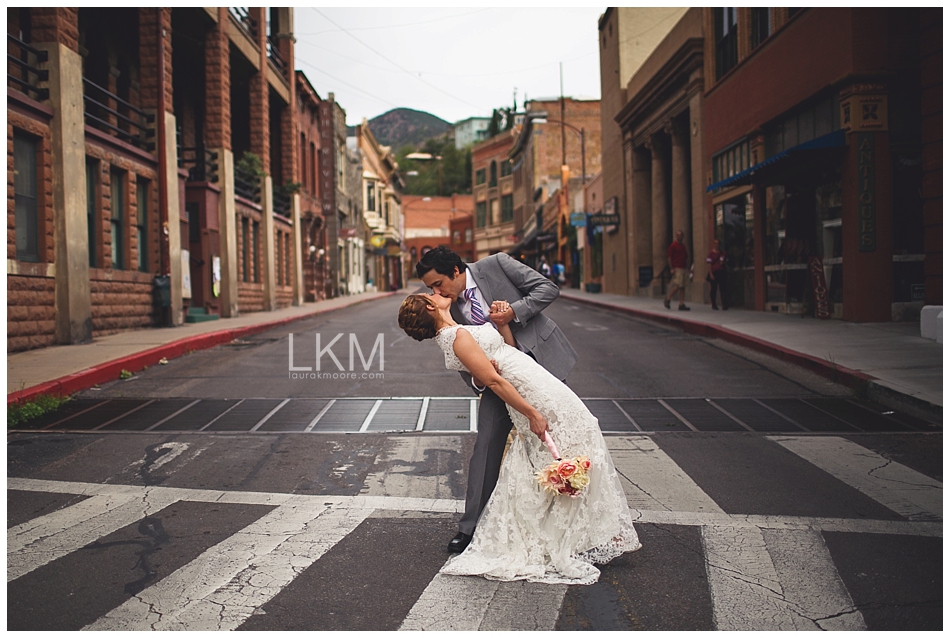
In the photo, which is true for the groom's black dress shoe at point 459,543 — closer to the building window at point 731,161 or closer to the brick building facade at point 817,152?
the brick building facade at point 817,152

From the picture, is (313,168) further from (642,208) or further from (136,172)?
(136,172)

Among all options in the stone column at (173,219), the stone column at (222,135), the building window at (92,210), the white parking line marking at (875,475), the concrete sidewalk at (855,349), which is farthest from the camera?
the stone column at (222,135)

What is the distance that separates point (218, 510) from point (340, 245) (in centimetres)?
4320

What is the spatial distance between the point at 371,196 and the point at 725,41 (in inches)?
1703

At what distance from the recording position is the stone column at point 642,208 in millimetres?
32781

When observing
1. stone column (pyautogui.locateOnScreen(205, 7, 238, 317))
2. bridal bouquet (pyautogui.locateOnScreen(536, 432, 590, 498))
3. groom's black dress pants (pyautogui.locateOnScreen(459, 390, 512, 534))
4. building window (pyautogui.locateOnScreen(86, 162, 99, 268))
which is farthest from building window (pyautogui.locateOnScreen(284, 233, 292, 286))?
bridal bouquet (pyautogui.locateOnScreen(536, 432, 590, 498))

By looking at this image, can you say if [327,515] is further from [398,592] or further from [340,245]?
[340,245]

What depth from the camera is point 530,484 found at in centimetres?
396

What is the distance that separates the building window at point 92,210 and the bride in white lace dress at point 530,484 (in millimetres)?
13930

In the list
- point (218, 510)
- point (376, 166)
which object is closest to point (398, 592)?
point (218, 510)

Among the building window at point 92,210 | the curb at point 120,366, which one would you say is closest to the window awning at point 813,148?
the curb at point 120,366

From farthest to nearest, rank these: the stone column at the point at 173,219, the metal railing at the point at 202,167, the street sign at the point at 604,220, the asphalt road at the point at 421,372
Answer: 1. the street sign at the point at 604,220
2. the metal railing at the point at 202,167
3. the stone column at the point at 173,219
4. the asphalt road at the point at 421,372

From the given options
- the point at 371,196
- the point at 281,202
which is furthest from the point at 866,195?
the point at 371,196

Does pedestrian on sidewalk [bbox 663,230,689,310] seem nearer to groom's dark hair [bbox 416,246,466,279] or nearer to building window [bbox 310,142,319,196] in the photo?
groom's dark hair [bbox 416,246,466,279]
